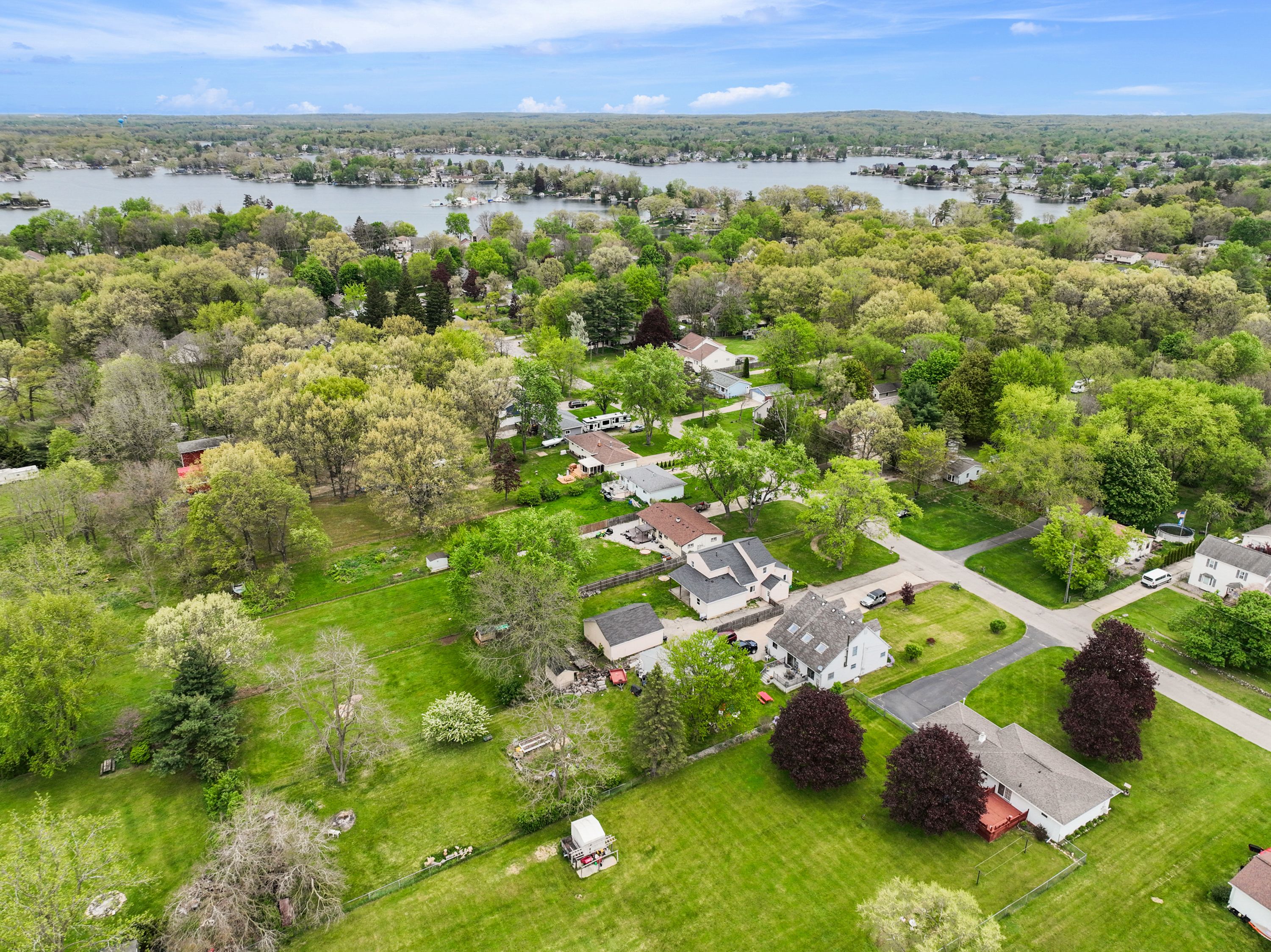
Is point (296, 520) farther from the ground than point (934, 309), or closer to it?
closer to it

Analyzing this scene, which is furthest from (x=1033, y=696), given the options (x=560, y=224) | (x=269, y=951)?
(x=560, y=224)

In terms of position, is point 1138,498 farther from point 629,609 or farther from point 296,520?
point 296,520

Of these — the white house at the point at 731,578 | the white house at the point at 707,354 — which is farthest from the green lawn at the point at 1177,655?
the white house at the point at 707,354

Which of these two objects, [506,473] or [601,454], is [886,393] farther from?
[506,473]

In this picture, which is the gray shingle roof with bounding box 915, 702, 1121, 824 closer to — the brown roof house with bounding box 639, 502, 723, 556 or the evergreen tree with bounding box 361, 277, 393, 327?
the brown roof house with bounding box 639, 502, 723, 556

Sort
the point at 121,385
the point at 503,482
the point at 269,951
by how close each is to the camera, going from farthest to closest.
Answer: the point at 121,385 → the point at 503,482 → the point at 269,951

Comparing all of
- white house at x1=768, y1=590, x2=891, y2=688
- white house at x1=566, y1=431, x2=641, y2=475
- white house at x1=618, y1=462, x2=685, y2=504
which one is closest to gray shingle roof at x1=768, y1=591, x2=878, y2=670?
white house at x1=768, y1=590, x2=891, y2=688

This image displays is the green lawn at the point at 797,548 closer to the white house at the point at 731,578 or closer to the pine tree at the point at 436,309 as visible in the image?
the white house at the point at 731,578

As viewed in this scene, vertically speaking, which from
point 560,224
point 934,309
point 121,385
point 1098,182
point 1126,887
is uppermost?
point 1098,182
